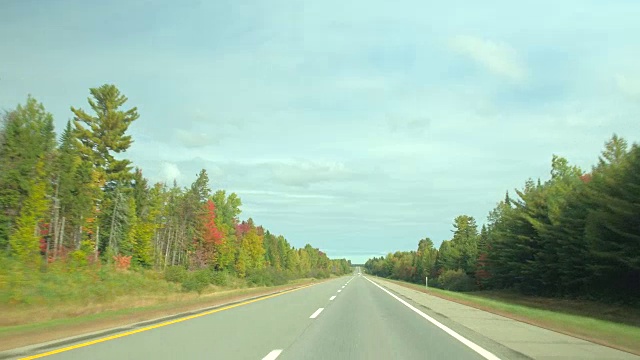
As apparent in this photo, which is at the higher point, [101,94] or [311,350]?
[101,94]

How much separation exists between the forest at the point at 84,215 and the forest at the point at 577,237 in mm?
31337

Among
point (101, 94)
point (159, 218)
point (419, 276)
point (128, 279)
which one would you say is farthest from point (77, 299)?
point (419, 276)

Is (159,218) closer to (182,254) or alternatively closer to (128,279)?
(182,254)

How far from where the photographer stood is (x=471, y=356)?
A: 9.94m

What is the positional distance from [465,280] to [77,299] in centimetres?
6846

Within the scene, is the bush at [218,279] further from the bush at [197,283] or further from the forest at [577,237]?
the forest at [577,237]

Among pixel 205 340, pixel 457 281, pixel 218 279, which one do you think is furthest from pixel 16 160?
pixel 457 281

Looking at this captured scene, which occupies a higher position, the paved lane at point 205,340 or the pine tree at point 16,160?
the pine tree at point 16,160

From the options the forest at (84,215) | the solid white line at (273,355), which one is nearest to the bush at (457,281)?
the forest at (84,215)

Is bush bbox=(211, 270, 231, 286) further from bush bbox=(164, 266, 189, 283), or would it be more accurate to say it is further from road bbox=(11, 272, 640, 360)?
road bbox=(11, 272, 640, 360)

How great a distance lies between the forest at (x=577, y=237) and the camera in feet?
90.3

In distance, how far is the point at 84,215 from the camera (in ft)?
194

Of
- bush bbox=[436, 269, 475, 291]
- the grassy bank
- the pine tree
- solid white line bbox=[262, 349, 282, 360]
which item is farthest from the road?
bush bbox=[436, 269, 475, 291]

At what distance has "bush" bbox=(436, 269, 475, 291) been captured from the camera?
84444 mm
